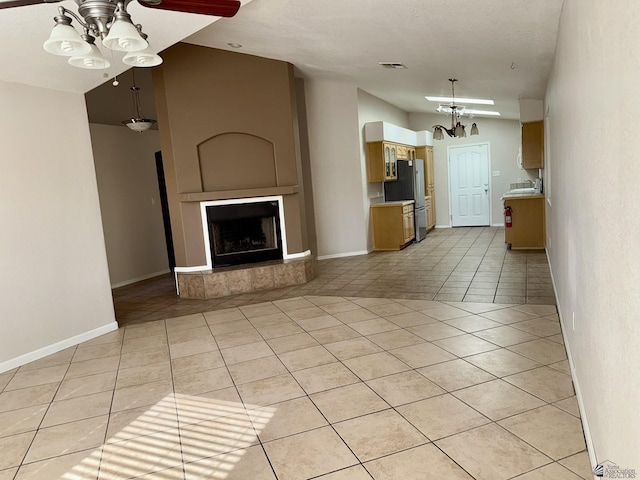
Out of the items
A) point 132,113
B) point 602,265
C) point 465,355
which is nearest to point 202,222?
point 132,113

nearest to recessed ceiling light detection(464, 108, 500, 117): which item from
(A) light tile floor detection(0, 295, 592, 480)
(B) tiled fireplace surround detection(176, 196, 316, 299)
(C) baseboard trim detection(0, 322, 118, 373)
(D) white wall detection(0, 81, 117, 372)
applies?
(B) tiled fireplace surround detection(176, 196, 316, 299)

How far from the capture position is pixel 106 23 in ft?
6.06

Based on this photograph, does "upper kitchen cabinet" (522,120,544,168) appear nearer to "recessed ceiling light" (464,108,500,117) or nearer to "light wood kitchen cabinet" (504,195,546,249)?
"light wood kitchen cabinet" (504,195,546,249)

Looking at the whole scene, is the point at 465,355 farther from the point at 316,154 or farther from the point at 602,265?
the point at 316,154

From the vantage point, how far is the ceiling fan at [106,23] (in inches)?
68.7

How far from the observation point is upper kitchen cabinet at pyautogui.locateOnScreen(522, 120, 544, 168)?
6574 millimetres

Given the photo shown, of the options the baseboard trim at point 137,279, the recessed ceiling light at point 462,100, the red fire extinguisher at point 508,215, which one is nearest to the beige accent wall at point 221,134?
the baseboard trim at point 137,279

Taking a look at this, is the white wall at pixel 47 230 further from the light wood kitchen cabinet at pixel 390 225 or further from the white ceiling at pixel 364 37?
the light wood kitchen cabinet at pixel 390 225

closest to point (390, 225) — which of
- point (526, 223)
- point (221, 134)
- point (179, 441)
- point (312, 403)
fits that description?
point (526, 223)

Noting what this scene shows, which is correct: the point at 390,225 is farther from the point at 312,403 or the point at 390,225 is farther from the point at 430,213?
the point at 312,403

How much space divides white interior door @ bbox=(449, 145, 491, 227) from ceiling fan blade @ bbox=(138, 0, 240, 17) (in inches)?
354

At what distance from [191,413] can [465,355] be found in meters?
1.84

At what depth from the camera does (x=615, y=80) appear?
4.01 feet

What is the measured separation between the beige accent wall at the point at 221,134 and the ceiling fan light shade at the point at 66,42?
11.2ft
